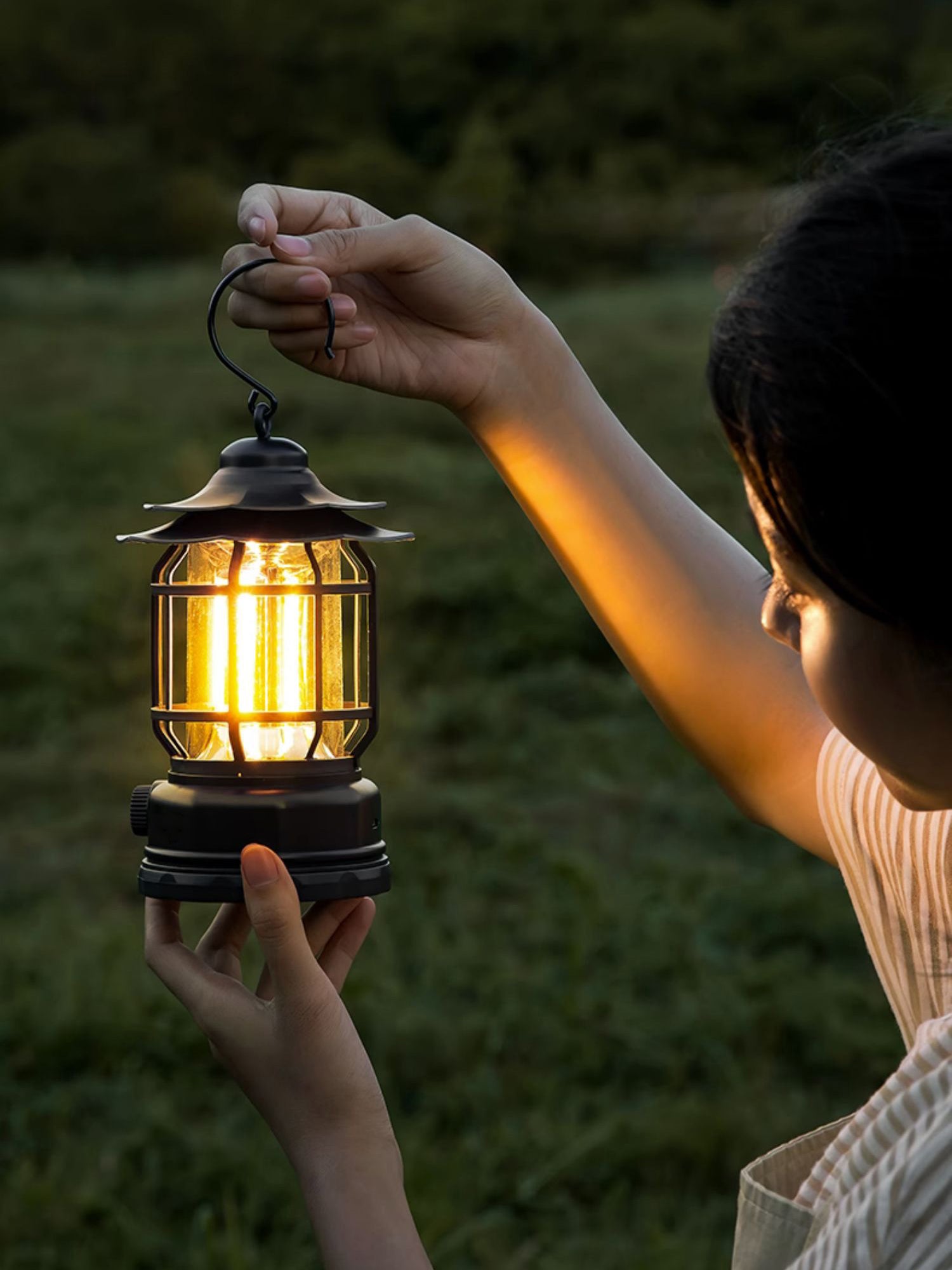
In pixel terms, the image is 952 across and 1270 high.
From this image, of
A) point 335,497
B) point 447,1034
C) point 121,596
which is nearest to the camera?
point 335,497

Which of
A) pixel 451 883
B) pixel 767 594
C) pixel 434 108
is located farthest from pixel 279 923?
pixel 434 108

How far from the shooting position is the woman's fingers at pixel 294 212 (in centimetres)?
129

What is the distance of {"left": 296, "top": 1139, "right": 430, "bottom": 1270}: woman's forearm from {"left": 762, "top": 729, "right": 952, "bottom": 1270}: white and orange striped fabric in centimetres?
31

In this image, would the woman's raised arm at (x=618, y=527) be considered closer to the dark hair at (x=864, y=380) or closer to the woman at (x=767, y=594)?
the woman at (x=767, y=594)

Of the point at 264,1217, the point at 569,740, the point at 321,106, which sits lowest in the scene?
the point at 264,1217

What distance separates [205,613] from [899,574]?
85 centimetres

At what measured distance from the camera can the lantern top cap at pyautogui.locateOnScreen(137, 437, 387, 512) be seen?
1395 millimetres

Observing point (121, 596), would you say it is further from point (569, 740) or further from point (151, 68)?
point (151, 68)

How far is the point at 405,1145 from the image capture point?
126 inches

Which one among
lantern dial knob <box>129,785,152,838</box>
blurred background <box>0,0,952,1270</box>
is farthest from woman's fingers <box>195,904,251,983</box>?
blurred background <box>0,0,952,1270</box>

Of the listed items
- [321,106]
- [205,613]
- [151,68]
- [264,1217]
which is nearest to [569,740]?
[264,1217]

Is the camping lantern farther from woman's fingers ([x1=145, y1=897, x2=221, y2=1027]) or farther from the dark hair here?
the dark hair

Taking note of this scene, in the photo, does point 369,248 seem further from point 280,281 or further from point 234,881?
point 234,881

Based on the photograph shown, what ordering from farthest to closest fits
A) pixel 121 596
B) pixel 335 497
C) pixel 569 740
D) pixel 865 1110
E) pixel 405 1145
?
1. pixel 121 596
2. pixel 569 740
3. pixel 405 1145
4. pixel 335 497
5. pixel 865 1110
